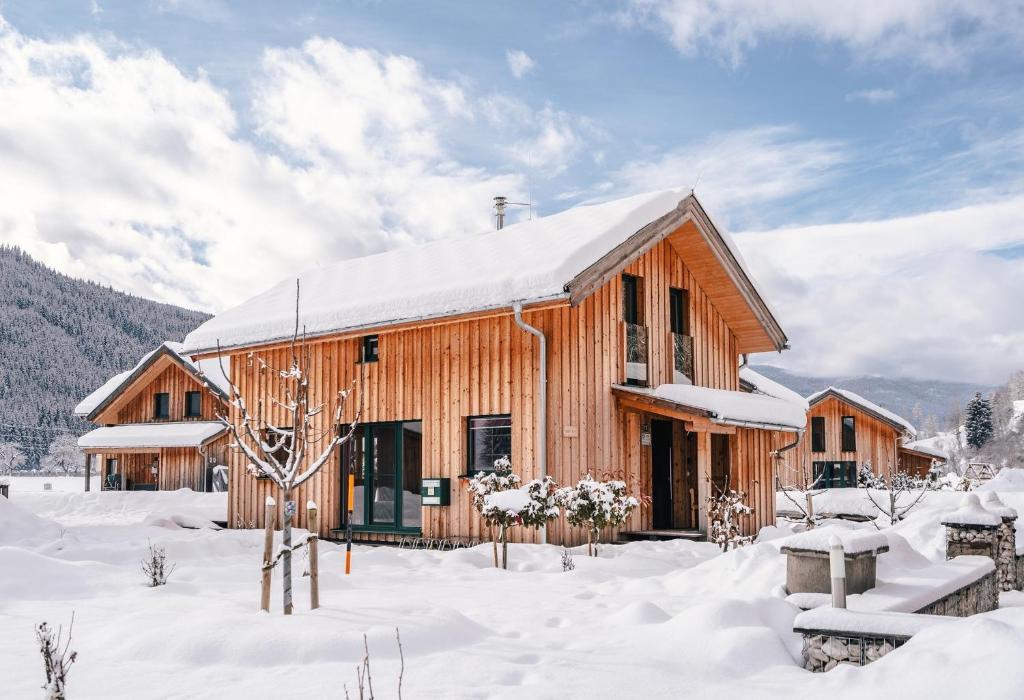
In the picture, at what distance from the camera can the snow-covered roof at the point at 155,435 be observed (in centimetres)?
2927

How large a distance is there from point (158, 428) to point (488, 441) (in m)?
20.9

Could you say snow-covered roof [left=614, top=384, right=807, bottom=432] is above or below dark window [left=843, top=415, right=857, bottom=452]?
above

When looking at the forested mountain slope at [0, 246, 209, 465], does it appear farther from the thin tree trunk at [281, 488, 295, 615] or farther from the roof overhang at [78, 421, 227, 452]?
the thin tree trunk at [281, 488, 295, 615]

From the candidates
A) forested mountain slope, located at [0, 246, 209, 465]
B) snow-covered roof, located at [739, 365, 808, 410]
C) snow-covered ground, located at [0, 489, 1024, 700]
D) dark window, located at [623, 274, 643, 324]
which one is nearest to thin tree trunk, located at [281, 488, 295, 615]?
snow-covered ground, located at [0, 489, 1024, 700]

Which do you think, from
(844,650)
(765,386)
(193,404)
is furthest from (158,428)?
(844,650)

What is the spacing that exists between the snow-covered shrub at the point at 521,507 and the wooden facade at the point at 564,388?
2203 mm

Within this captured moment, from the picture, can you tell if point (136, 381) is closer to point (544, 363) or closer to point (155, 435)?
point (155, 435)

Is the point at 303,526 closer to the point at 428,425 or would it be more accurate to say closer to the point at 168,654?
the point at 428,425

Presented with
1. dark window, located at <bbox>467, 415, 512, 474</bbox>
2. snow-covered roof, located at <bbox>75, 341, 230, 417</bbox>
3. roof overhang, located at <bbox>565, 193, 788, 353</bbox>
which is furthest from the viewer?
snow-covered roof, located at <bbox>75, 341, 230, 417</bbox>

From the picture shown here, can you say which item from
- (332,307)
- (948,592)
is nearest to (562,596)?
(948,592)

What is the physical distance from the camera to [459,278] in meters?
14.0

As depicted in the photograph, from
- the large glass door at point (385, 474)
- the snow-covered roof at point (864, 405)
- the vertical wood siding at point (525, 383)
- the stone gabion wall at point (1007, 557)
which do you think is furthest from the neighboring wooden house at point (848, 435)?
the stone gabion wall at point (1007, 557)

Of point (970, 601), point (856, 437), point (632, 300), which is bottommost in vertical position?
point (970, 601)

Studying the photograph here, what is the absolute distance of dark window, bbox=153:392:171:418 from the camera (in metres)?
32.5
